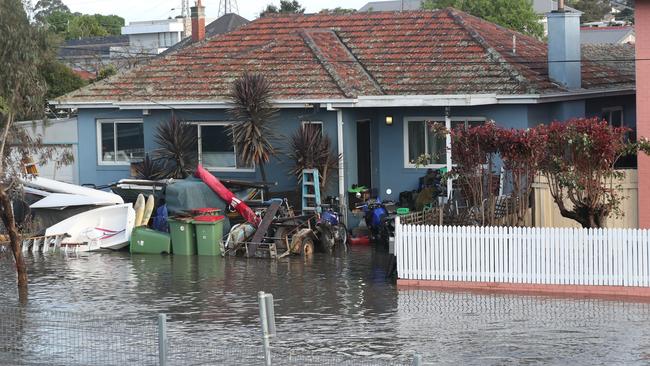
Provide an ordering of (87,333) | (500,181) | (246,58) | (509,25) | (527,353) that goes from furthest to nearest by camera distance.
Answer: (509,25)
(246,58)
(500,181)
(527,353)
(87,333)

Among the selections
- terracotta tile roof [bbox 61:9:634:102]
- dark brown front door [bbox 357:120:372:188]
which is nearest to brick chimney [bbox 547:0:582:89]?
terracotta tile roof [bbox 61:9:634:102]

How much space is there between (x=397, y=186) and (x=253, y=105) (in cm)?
408

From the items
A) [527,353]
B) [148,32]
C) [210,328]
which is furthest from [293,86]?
[148,32]

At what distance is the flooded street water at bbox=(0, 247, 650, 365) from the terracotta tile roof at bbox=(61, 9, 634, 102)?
17.4 feet

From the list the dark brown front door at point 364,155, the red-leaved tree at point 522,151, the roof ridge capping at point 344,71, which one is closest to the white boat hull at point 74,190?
the roof ridge capping at point 344,71

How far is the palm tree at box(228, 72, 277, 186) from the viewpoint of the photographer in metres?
27.9

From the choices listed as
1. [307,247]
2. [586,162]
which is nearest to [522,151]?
[586,162]

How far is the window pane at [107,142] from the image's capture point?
3147cm

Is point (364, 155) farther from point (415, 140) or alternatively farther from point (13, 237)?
point (13, 237)

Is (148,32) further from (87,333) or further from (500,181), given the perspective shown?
(87,333)

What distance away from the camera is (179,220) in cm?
2586

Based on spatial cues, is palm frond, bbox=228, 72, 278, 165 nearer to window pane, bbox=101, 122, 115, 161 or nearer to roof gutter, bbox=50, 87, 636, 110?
roof gutter, bbox=50, 87, 636, 110

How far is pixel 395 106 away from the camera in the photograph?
91.2 feet

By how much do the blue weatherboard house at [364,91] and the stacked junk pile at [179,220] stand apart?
2.07 metres
